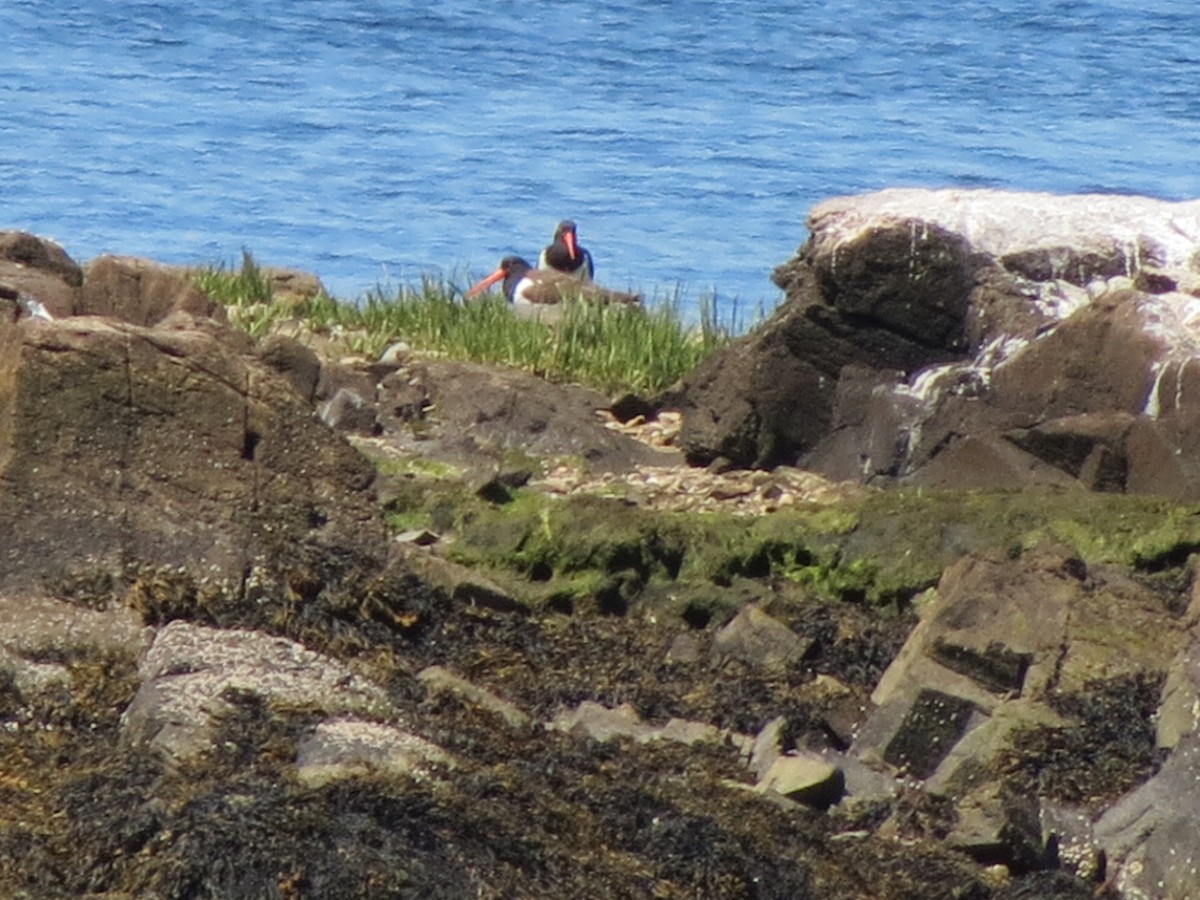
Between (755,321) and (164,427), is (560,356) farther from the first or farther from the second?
(164,427)

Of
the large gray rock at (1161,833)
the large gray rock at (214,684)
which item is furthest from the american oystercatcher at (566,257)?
the large gray rock at (1161,833)

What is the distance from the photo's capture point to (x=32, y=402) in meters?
7.13

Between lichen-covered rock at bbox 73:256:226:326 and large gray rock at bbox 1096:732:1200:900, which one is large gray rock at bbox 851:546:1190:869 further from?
lichen-covered rock at bbox 73:256:226:326

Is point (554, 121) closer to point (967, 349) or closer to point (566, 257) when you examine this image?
point (566, 257)

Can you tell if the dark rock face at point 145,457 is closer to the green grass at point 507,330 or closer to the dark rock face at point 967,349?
the dark rock face at point 967,349

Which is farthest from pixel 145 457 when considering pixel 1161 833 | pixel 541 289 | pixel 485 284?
pixel 485 284

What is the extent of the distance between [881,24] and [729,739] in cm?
2734

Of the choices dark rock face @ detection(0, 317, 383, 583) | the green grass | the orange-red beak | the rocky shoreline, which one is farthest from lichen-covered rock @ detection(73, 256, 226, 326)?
the orange-red beak

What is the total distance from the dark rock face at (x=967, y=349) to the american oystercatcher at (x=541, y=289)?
2.94m

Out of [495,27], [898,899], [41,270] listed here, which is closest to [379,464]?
[41,270]

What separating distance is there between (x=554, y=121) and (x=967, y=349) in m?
18.7

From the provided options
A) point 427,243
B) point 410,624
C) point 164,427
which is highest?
point 164,427

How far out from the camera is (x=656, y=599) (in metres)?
8.14

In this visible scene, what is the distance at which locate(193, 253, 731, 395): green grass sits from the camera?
11.8m
